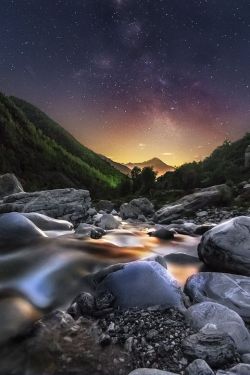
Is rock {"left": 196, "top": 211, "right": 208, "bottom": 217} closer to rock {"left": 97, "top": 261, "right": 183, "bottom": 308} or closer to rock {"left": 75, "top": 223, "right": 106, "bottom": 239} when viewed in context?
rock {"left": 75, "top": 223, "right": 106, "bottom": 239}

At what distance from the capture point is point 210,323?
430 centimetres

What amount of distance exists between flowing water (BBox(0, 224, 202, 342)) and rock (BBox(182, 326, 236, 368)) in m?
2.18

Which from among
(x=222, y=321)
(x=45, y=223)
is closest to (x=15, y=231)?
(x=45, y=223)

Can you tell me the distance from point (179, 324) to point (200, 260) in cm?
421

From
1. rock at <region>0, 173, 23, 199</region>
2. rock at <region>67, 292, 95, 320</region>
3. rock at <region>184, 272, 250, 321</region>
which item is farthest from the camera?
rock at <region>0, 173, 23, 199</region>

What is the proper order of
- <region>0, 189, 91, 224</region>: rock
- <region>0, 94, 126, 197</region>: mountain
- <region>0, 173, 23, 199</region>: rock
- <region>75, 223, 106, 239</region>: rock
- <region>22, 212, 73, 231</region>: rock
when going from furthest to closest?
<region>0, 94, 126, 197</region>: mountain → <region>0, 173, 23, 199</region>: rock → <region>0, 189, 91, 224</region>: rock → <region>22, 212, 73, 231</region>: rock → <region>75, 223, 106, 239</region>: rock

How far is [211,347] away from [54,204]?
14.3 m

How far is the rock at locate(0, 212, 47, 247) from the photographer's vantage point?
27.2 feet

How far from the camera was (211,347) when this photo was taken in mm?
3699

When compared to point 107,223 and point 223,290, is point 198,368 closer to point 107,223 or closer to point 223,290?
point 223,290

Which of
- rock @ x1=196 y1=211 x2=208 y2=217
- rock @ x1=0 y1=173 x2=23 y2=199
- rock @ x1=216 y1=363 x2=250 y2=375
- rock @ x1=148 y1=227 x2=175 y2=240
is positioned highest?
rock @ x1=196 y1=211 x2=208 y2=217

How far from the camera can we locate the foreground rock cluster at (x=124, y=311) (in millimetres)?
3791

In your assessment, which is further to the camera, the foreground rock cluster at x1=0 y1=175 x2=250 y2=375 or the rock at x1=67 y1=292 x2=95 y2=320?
the rock at x1=67 y1=292 x2=95 y2=320

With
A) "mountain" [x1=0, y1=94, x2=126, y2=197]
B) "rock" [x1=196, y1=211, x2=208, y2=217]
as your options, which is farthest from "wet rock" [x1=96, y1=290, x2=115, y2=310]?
"mountain" [x1=0, y1=94, x2=126, y2=197]
